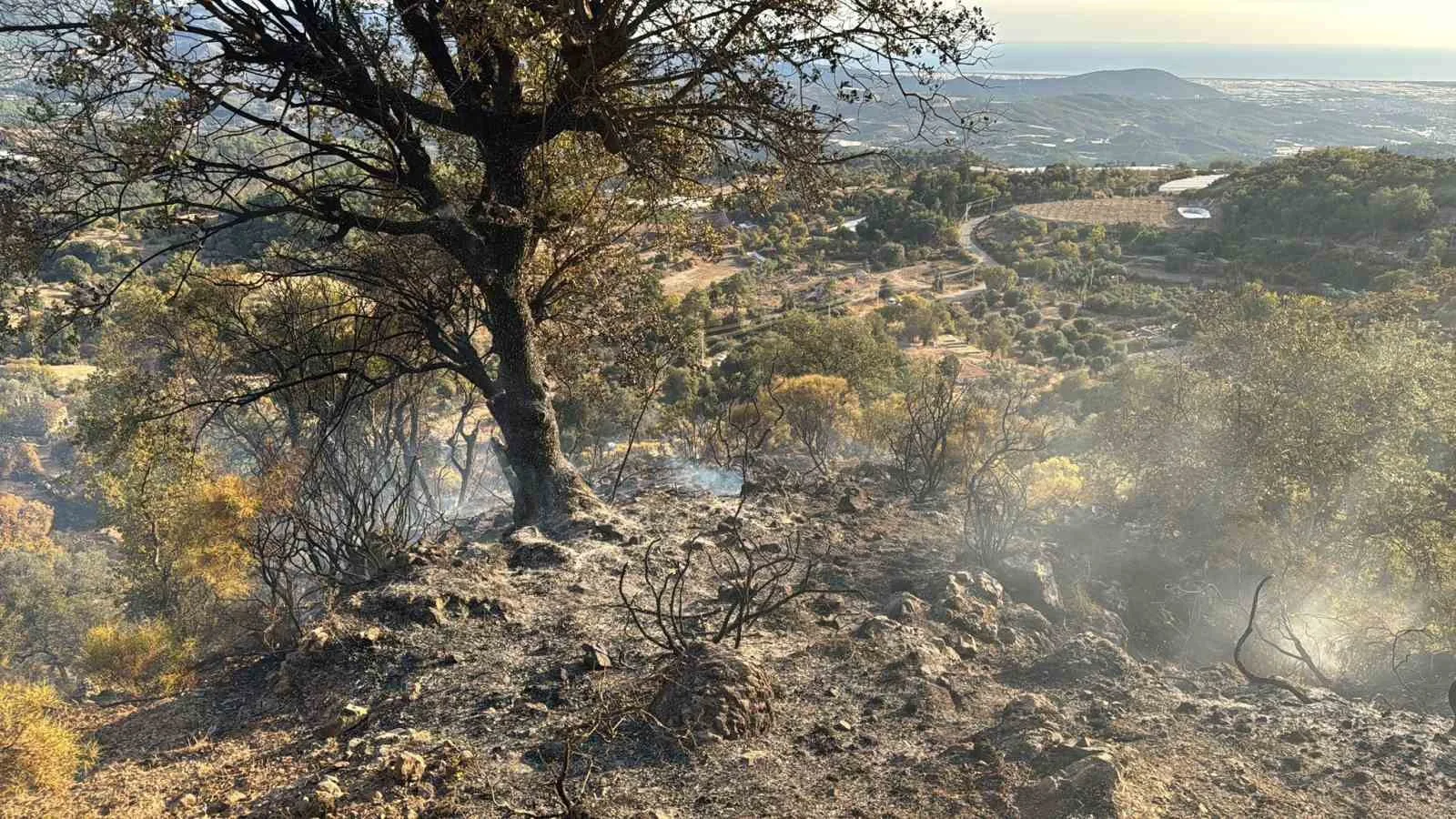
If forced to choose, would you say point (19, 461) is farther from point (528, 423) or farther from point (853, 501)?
point (853, 501)

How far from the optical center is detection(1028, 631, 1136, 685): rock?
5.36 m

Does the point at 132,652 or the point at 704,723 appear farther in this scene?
the point at 132,652

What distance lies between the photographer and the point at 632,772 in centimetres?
361

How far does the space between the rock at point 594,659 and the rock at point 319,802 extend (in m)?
1.60

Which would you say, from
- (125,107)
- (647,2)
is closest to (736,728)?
(647,2)

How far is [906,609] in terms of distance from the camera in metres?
6.07

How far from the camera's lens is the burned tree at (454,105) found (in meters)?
4.71

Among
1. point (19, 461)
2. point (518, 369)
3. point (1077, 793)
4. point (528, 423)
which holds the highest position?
point (518, 369)

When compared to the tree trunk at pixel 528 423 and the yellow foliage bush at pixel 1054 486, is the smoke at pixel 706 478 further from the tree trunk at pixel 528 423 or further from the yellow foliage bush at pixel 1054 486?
the yellow foliage bush at pixel 1054 486

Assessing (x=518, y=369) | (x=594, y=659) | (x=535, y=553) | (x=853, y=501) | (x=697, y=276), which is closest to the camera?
(x=594, y=659)

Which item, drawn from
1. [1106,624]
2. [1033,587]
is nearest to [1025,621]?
[1033,587]

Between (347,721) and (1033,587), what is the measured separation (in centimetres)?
654

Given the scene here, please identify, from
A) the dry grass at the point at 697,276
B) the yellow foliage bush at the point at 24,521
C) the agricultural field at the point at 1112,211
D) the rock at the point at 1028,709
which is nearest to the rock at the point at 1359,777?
the rock at the point at 1028,709

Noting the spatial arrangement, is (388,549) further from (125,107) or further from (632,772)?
(632,772)
